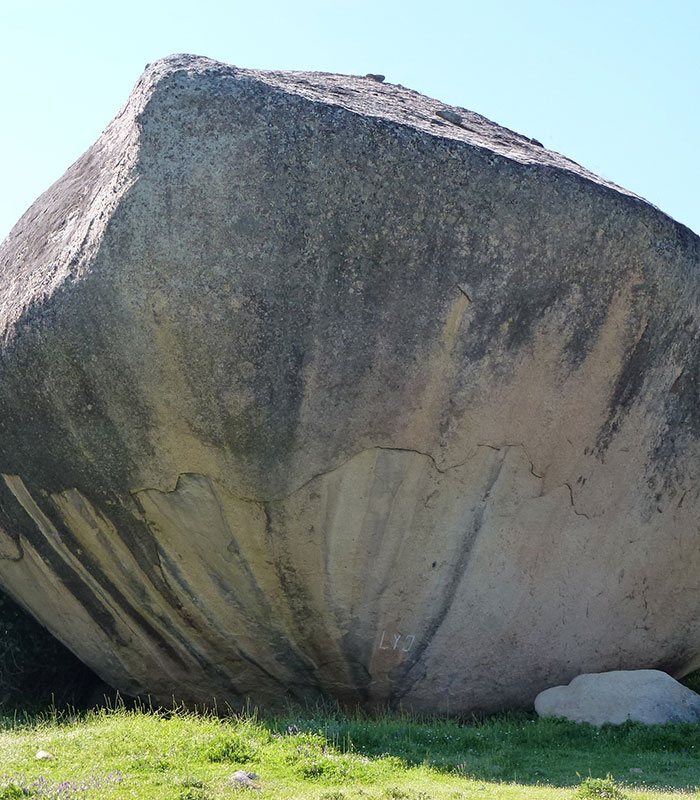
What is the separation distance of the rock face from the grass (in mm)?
715

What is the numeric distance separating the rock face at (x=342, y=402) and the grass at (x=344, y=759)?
71 cm

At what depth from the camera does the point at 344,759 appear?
609 cm

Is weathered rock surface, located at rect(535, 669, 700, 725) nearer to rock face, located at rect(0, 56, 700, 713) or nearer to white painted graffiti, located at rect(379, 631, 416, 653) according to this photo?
rock face, located at rect(0, 56, 700, 713)

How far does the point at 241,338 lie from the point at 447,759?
282 centimetres

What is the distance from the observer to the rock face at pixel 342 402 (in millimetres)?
6672

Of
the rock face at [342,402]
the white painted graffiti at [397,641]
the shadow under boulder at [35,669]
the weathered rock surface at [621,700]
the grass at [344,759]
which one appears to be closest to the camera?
the grass at [344,759]

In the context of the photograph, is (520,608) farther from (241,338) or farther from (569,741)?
(241,338)

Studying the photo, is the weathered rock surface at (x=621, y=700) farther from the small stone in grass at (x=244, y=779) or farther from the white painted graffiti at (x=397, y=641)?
the small stone in grass at (x=244, y=779)

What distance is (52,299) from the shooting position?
6.80 m

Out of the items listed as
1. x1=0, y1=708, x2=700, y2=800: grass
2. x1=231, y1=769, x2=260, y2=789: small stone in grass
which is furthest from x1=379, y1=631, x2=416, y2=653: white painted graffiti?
x1=231, y1=769, x2=260, y2=789: small stone in grass

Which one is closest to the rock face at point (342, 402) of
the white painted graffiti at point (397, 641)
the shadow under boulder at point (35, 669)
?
the white painted graffiti at point (397, 641)

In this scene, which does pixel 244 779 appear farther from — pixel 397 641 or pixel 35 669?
pixel 35 669

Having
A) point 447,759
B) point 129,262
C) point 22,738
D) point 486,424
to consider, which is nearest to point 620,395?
point 486,424

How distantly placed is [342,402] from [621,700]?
9.56ft
